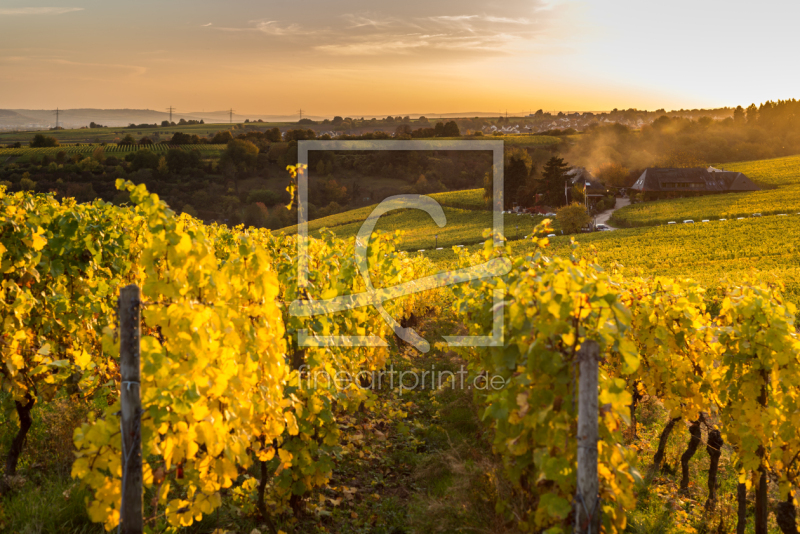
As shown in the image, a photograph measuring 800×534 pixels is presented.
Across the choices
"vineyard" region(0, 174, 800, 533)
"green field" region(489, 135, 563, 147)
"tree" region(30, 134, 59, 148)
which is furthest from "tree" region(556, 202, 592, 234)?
"tree" region(30, 134, 59, 148)

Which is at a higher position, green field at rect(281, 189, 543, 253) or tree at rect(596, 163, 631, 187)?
tree at rect(596, 163, 631, 187)

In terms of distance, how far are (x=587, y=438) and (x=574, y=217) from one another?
1885 inches

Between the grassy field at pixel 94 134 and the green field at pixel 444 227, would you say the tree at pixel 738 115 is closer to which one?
the green field at pixel 444 227

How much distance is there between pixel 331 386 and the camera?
480cm

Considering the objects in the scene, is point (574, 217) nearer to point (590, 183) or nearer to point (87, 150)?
point (590, 183)

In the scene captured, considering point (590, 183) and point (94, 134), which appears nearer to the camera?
point (590, 183)

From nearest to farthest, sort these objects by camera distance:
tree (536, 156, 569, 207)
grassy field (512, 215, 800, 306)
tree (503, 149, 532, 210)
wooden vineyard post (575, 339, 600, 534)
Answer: wooden vineyard post (575, 339, 600, 534) → grassy field (512, 215, 800, 306) → tree (536, 156, 569, 207) → tree (503, 149, 532, 210)

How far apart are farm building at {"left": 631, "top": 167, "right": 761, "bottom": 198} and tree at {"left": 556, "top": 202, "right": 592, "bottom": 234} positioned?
27500 millimetres

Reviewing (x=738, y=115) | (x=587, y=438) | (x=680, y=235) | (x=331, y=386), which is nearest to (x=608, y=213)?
(x=680, y=235)

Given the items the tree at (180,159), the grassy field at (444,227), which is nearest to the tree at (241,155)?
the tree at (180,159)

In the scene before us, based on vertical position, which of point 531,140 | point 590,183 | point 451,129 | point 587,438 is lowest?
point 587,438

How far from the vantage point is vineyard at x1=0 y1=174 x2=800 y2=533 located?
9.88 feet

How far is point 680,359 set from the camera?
19.2ft

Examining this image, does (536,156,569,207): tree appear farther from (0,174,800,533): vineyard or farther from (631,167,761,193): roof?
(0,174,800,533): vineyard
